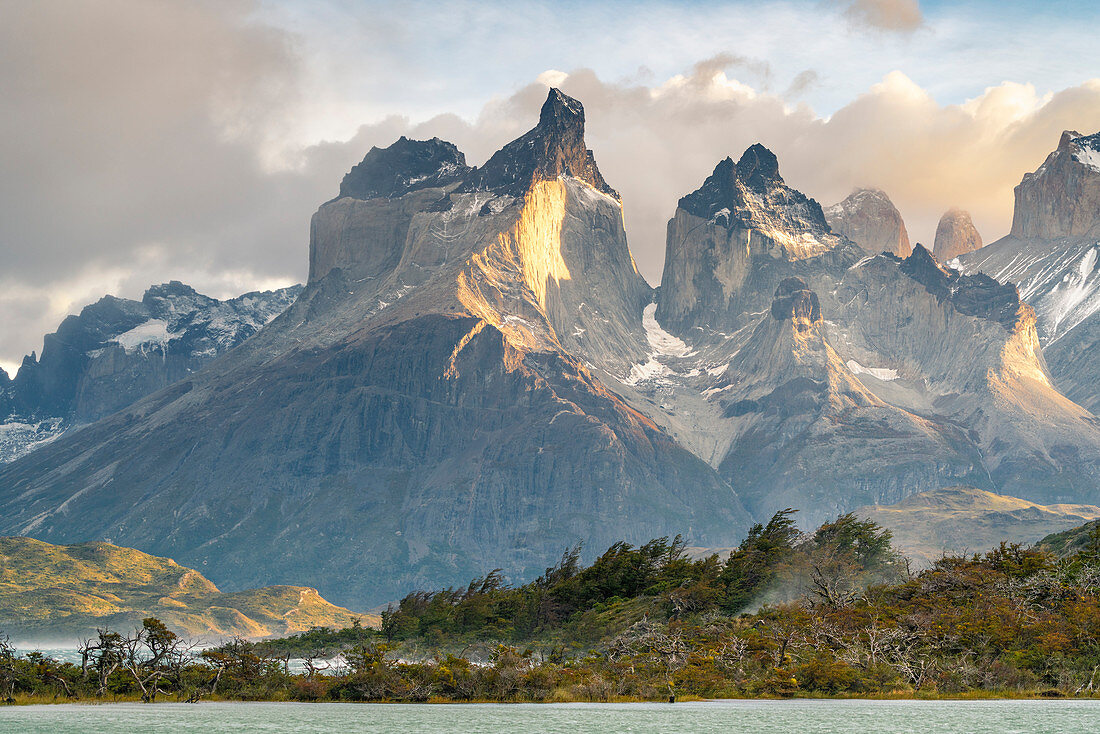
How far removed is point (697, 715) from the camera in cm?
11119

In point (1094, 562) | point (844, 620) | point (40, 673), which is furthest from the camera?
point (1094, 562)

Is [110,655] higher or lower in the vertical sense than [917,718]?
higher

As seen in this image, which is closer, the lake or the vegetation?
the lake

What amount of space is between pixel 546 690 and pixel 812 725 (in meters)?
39.6

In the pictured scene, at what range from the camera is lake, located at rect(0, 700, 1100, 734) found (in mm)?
96750

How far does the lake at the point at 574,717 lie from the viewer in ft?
317

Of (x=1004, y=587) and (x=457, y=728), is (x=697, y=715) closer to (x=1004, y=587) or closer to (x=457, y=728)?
(x=457, y=728)

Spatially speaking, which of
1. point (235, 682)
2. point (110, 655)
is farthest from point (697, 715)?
point (110, 655)

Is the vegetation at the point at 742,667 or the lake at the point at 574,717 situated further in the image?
the vegetation at the point at 742,667

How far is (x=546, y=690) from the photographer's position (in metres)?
132

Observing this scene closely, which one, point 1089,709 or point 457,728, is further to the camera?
point 1089,709

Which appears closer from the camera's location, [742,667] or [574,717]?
[574,717]

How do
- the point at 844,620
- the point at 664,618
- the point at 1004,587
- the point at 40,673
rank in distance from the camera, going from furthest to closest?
the point at 664,618 < the point at 1004,587 < the point at 844,620 < the point at 40,673

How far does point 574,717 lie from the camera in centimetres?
10975
